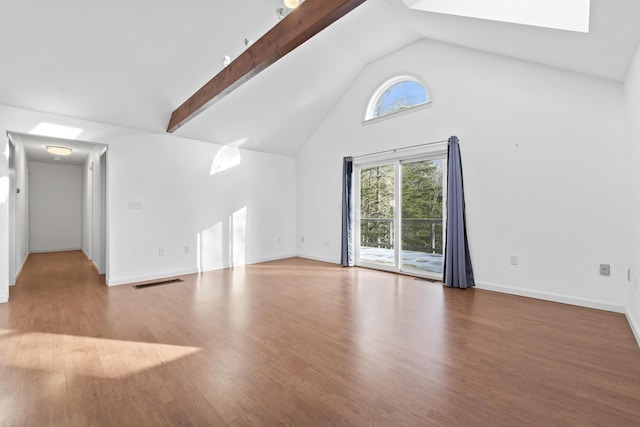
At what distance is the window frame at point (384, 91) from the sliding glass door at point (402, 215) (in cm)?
85

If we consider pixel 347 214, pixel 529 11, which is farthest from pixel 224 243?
pixel 529 11

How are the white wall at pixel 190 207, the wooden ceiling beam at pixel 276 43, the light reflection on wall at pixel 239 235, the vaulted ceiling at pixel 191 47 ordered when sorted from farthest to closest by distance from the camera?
1. the light reflection on wall at pixel 239 235
2. the white wall at pixel 190 207
3. the vaulted ceiling at pixel 191 47
4. the wooden ceiling beam at pixel 276 43

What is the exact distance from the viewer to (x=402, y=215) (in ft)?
16.8

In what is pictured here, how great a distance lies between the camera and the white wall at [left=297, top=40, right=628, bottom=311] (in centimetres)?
324

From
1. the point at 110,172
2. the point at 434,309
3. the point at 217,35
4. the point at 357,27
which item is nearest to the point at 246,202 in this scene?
the point at 110,172

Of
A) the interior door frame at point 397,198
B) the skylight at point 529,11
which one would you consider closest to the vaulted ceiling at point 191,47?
the skylight at point 529,11

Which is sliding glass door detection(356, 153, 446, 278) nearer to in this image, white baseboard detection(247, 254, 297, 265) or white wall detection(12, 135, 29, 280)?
white baseboard detection(247, 254, 297, 265)

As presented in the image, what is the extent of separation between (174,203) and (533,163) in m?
5.58

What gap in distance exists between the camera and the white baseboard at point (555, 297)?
3191 mm

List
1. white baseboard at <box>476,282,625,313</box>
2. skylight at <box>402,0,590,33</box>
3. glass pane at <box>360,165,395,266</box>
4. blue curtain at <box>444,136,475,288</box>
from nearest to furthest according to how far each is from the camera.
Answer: skylight at <box>402,0,590,33</box>, white baseboard at <box>476,282,625,313</box>, blue curtain at <box>444,136,475,288</box>, glass pane at <box>360,165,395,266</box>

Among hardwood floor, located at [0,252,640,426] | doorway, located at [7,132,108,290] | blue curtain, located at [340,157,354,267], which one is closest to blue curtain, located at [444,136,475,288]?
hardwood floor, located at [0,252,640,426]

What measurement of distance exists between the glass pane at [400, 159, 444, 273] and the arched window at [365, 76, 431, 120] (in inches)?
42.3

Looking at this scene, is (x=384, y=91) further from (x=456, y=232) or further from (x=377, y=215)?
(x=456, y=232)

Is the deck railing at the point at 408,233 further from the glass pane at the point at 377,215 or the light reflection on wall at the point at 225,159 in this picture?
the light reflection on wall at the point at 225,159
